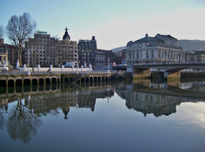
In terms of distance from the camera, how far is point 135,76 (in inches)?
2435

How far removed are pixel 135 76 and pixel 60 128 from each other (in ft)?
170

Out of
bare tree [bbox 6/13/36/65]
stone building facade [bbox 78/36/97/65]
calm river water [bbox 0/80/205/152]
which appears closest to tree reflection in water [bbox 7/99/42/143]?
calm river water [bbox 0/80/205/152]

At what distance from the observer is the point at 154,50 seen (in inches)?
3447

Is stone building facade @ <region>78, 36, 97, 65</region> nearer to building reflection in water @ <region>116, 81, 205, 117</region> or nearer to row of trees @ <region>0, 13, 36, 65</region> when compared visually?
row of trees @ <region>0, 13, 36, 65</region>

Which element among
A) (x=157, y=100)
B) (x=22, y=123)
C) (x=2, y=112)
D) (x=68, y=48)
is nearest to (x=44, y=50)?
(x=68, y=48)

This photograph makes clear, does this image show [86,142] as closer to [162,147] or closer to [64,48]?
[162,147]

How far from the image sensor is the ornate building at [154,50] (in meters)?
87.9

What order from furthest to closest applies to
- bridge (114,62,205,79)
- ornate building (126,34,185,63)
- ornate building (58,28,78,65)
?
ornate building (58,28,78,65), ornate building (126,34,185,63), bridge (114,62,205,79)

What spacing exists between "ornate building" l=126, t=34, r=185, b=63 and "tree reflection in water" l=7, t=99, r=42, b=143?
251 feet

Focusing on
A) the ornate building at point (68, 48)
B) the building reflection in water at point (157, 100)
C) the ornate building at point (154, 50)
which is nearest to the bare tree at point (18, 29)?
the building reflection in water at point (157, 100)

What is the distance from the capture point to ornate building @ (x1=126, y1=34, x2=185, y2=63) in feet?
289

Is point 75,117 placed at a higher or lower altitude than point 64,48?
lower

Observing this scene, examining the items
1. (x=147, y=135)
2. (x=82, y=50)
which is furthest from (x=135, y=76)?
(x=147, y=135)

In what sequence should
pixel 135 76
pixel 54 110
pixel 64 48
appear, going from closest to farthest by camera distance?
pixel 54 110, pixel 135 76, pixel 64 48
